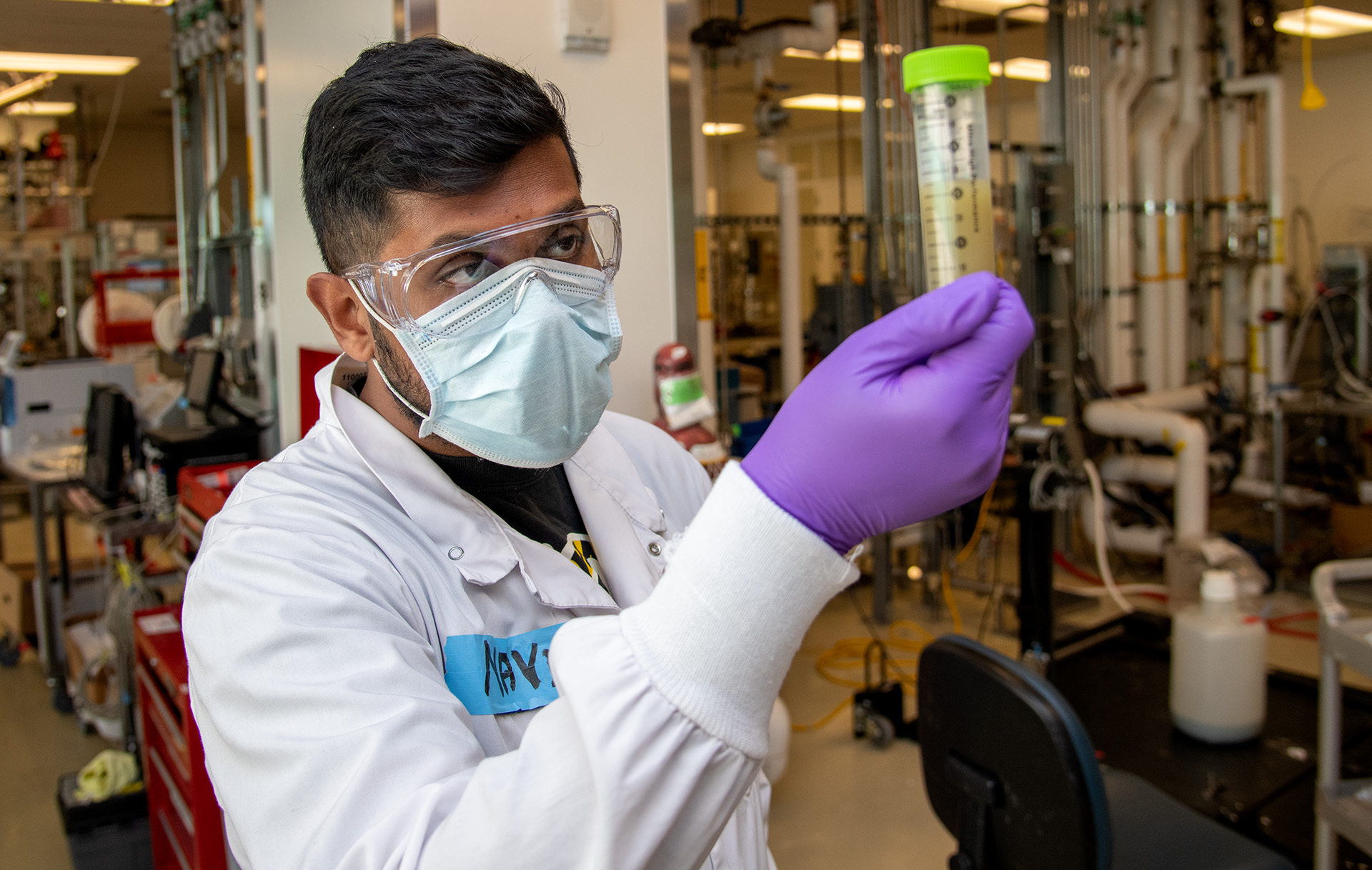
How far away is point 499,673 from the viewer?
0.88 m

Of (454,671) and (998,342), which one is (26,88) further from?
(998,342)

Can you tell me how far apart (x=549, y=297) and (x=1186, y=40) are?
19.9ft

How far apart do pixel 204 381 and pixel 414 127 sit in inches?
107

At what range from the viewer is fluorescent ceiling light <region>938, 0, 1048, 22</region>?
550cm

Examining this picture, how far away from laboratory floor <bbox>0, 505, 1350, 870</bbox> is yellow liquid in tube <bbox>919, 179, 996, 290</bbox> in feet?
7.29

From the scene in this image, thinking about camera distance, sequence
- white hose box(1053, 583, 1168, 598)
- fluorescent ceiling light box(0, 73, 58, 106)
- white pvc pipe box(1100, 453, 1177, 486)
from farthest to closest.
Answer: fluorescent ceiling light box(0, 73, 58, 106) → white pvc pipe box(1100, 453, 1177, 486) → white hose box(1053, 583, 1168, 598)

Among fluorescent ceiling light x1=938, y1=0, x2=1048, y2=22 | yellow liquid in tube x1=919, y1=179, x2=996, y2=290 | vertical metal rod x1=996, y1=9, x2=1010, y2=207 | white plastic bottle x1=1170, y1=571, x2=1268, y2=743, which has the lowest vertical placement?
white plastic bottle x1=1170, y1=571, x2=1268, y2=743

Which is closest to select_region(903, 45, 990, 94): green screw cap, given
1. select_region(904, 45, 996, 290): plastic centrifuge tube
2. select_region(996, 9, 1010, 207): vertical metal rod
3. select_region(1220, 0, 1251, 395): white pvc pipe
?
select_region(904, 45, 996, 290): plastic centrifuge tube

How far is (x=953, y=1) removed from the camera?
5375mm

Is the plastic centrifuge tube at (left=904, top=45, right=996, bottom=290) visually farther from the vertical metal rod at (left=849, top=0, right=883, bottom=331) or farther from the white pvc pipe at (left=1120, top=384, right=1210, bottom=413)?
the white pvc pipe at (left=1120, top=384, right=1210, bottom=413)

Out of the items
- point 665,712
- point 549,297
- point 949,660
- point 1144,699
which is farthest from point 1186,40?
point 665,712

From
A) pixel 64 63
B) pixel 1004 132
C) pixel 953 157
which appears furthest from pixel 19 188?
pixel 953 157

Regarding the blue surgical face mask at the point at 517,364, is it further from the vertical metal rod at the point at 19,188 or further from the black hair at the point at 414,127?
the vertical metal rod at the point at 19,188

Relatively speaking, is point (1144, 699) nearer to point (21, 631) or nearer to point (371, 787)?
point (371, 787)
